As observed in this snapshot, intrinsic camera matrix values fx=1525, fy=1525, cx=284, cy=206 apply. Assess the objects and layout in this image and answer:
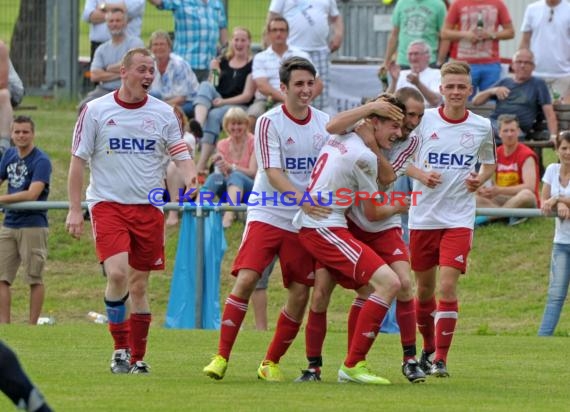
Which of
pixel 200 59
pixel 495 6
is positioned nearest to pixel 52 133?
pixel 200 59

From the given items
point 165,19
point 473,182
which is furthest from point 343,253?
point 165,19

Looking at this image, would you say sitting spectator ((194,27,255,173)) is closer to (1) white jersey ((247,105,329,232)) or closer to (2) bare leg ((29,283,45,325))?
(2) bare leg ((29,283,45,325))

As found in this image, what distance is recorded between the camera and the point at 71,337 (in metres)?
13.8

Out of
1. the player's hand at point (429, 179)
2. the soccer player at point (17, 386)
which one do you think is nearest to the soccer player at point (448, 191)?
the player's hand at point (429, 179)

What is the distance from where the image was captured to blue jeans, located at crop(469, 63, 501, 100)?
66.0ft

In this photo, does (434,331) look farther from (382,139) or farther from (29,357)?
(29,357)

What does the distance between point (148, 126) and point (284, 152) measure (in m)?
1.15

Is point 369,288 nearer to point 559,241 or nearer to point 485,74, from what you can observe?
point 559,241

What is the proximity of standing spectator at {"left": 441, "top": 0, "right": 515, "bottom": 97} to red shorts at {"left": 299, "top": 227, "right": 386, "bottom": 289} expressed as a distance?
397 inches

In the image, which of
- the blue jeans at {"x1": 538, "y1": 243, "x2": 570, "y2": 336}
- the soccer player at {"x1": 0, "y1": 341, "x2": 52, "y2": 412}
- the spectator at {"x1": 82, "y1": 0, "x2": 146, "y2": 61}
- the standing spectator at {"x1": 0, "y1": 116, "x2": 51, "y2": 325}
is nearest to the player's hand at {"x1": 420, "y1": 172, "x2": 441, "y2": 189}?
the blue jeans at {"x1": 538, "y1": 243, "x2": 570, "y2": 336}

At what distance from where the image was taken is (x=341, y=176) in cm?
1014

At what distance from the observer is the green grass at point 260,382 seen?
365 inches

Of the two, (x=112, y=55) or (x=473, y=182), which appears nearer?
(x=473, y=182)

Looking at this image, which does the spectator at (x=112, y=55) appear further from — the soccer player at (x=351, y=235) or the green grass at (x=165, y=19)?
the soccer player at (x=351, y=235)
